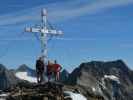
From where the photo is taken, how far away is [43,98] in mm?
71688

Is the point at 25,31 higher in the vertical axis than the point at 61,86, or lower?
higher

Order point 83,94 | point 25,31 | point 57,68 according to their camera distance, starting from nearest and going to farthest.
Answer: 1. point 57,68
2. point 83,94
3. point 25,31

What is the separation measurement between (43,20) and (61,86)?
17.1m

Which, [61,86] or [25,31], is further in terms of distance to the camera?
[25,31]

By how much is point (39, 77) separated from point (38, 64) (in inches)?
177

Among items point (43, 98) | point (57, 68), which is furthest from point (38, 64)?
point (43, 98)

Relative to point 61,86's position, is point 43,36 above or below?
above

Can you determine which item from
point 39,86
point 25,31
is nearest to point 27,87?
point 39,86

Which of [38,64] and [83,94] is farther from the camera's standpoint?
[83,94]

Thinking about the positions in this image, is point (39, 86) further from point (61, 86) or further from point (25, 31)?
point (25, 31)

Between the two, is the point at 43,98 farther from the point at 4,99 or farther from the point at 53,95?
the point at 4,99

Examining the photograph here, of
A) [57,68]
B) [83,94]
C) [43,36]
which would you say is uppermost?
[43,36]

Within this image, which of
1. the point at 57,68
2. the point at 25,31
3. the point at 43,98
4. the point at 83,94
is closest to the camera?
the point at 43,98

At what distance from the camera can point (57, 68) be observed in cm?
7750
